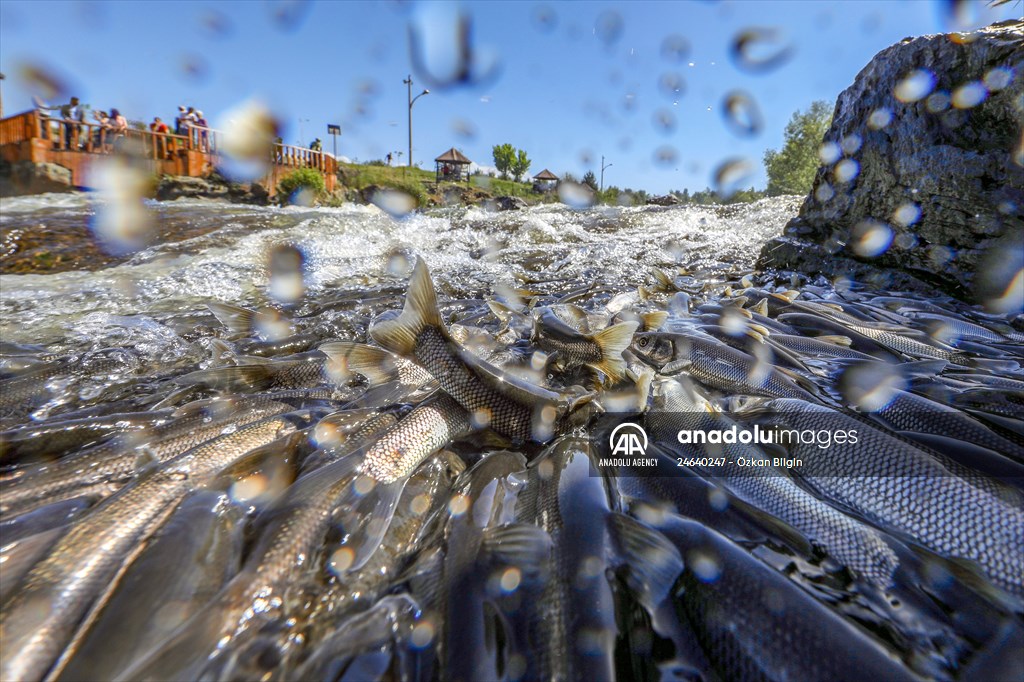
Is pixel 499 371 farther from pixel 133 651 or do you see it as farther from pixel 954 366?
pixel 954 366

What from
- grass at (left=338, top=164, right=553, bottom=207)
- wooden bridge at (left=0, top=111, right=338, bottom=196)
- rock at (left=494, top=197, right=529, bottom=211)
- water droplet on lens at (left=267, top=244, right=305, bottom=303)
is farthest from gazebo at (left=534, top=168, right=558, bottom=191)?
water droplet on lens at (left=267, top=244, right=305, bottom=303)

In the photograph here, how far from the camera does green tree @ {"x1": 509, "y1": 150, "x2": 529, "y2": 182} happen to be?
54.9 metres

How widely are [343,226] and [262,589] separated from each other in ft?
34.2

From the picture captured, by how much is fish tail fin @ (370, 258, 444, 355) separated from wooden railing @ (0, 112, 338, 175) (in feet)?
63.5

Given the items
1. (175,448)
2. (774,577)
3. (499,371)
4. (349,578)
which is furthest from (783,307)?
(175,448)

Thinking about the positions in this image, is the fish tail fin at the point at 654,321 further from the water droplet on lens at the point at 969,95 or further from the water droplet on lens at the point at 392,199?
the water droplet on lens at the point at 392,199

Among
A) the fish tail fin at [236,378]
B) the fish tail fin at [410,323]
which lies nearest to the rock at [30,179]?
the fish tail fin at [236,378]

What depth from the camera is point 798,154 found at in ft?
167

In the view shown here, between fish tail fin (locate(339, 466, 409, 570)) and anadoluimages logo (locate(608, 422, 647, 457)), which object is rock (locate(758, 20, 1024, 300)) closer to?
anadoluimages logo (locate(608, 422, 647, 457))

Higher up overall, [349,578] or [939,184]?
[939,184]

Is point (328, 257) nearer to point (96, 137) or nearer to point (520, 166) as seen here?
point (96, 137)

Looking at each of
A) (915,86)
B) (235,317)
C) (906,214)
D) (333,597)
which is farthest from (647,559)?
(915,86)

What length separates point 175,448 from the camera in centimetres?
198

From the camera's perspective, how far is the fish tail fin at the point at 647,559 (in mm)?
1251
